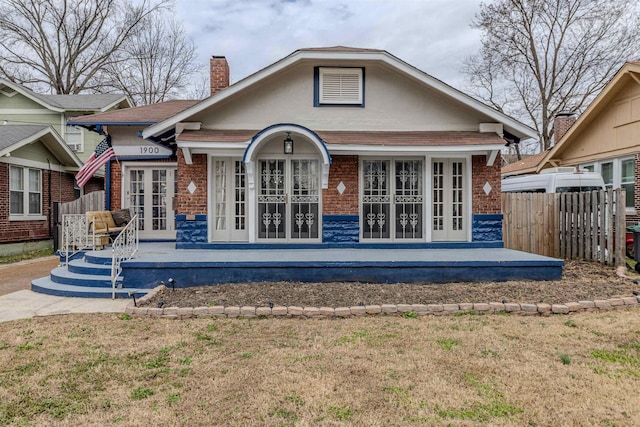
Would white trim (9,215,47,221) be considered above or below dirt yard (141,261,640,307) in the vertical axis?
above

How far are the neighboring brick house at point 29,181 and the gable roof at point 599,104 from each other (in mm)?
19418

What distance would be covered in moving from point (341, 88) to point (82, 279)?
23.0 ft

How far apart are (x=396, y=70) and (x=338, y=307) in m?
6.31

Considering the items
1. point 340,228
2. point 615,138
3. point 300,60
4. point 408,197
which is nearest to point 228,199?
point 340,228

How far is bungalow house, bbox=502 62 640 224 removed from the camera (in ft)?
41.6

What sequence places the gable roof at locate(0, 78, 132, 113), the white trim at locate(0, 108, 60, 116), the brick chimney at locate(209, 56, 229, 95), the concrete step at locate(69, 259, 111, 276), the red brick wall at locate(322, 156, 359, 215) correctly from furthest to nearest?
the white trim at locate(0, 108, 60, 116) < the gable roof at locate(0, 78, 132, 113) < the brick chimney at locate(209, 56, 229, 95) < the red brick wall at locate(322, 156, 359, 215) < the concrete step at locate(69, 259, 111, 276)

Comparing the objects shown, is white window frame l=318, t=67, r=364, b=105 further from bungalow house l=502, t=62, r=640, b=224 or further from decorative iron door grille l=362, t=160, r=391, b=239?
→ bungalow house l=502, t=62, r=640, b=224

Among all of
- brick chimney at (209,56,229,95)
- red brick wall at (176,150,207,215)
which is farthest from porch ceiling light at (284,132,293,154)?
brick chimney at (209,56,229,95)

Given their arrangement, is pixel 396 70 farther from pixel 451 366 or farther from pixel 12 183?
pixel 12 183

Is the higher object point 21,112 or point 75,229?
point 21,112

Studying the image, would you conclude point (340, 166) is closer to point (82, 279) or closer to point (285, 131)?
point (285, 131)

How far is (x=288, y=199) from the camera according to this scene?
973 cm

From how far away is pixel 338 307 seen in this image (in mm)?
5918

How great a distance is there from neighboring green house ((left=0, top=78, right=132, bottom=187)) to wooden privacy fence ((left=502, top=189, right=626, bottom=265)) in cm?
1824
